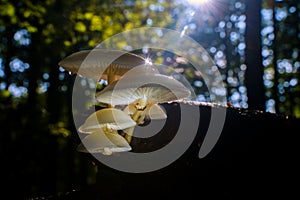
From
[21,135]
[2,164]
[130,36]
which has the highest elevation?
[130,36]

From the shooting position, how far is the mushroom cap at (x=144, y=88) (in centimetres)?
166

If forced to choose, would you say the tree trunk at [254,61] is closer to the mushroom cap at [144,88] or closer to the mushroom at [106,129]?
the mushroom cap at [144,88]

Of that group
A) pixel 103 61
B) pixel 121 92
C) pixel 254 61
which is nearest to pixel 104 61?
pixel 103 61

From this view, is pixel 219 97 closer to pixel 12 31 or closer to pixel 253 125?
pixel 12 31

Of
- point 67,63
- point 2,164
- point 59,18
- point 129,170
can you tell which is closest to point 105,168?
point 129,170

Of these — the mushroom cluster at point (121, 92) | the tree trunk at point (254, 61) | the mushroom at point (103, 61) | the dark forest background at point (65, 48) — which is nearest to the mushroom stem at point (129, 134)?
the mushroom cluster at point (121, 92)

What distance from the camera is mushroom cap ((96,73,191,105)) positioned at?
166 centimetres

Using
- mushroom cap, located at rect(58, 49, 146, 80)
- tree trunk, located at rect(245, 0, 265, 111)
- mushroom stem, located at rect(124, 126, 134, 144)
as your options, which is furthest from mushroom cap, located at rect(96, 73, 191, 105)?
tree trunk, located at rect(245, 0, 265, 111)

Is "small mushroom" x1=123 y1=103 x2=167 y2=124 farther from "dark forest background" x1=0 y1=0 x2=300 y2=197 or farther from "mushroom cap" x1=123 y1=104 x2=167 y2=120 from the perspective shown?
"dark forest background" x1=0 y1=0 x2=300 y2=197

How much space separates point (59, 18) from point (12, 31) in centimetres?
347

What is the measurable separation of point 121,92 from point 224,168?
31.3 inches

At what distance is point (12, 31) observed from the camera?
1227 centimetres

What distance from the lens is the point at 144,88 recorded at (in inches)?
67.7

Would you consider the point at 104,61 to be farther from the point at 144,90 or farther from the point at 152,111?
the point at 152,111
